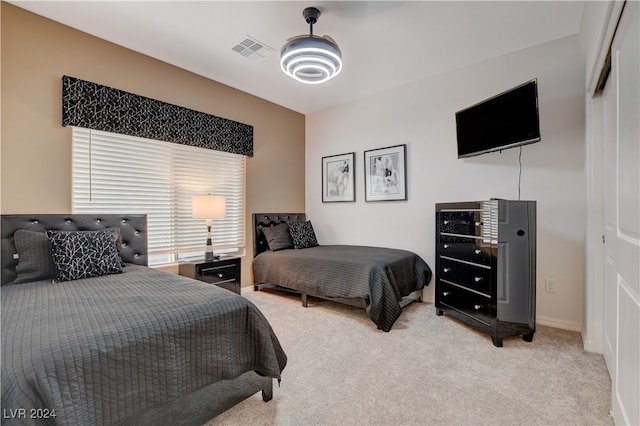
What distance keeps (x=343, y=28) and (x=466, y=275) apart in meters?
2.54

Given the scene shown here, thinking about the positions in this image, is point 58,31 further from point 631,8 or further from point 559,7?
point 559,7

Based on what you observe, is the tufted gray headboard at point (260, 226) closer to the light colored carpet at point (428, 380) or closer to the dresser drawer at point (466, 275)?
the light colored carpet at point (428, 380)

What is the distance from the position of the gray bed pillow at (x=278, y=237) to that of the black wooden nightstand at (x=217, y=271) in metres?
0.61

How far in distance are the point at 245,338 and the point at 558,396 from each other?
1861 mm

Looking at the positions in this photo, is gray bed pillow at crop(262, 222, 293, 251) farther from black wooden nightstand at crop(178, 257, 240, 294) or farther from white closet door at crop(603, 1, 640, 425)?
white closet door at crop(603, 1, 640, 425)

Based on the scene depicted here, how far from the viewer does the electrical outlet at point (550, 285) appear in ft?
9.15

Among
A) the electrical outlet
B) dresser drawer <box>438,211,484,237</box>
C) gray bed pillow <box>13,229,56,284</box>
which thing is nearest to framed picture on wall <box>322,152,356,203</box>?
dresser drawer <box>438,211,484,237</box>

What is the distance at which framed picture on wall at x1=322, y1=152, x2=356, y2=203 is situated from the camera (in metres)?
4.36

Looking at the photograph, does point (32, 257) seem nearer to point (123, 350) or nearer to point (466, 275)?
point (123, 350)

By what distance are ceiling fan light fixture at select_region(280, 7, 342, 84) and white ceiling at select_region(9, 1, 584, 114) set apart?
0.80 ft

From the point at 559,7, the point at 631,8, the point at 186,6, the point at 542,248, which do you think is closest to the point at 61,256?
the point at 186,6

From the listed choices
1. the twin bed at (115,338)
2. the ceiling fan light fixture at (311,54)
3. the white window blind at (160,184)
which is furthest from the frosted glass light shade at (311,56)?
the twin bed at (115,338)

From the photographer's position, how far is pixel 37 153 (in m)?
2.41

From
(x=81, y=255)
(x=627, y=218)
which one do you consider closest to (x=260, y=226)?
(x=81, y=255)
